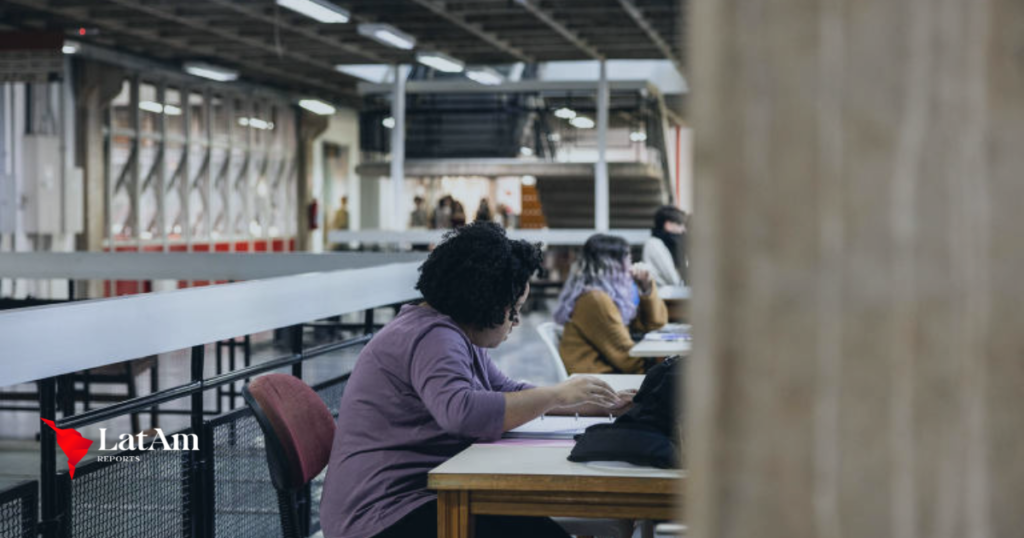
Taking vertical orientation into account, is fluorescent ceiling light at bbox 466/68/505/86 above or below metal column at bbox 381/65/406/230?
above

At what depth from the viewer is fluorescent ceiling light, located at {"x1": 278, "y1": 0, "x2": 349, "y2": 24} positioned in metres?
10.7

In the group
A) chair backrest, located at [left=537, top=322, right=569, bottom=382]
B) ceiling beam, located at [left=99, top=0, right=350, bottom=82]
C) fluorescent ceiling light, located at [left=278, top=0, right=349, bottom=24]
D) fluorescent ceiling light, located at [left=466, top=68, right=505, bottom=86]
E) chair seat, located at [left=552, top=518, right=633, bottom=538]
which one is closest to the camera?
chair seat, located at [left=552, top=518, right=633, bottom=538]

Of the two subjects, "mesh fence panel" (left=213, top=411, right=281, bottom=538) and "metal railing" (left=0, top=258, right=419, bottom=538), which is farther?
"mesh fence panel" (left=213, top=411, right=281, bottom=538)

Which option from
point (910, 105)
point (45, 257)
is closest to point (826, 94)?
point (910, 105)

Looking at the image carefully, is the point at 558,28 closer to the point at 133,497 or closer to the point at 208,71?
the point at 208,71

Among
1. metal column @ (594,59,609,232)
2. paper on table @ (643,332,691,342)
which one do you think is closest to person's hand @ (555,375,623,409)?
paper on table @ (643,332,691,342)

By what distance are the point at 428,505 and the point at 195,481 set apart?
915 millimetres

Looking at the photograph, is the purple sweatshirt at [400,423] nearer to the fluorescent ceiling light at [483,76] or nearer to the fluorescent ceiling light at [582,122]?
the fluorescent ceiling light at [483,76]

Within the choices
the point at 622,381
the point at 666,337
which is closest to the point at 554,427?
the point at 622,381

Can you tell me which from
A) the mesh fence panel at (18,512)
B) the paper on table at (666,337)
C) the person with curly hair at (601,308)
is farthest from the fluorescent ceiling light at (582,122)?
the mesh fence panel at (18,512)

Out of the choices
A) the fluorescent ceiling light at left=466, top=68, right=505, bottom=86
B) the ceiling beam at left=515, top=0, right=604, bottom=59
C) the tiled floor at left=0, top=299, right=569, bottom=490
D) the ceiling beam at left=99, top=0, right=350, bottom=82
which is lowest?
the tiled floor at left=0, top=299, right=569, bottom=490

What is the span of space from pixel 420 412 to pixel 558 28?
11.6 meters

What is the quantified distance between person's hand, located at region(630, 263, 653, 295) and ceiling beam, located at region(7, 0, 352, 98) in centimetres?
751

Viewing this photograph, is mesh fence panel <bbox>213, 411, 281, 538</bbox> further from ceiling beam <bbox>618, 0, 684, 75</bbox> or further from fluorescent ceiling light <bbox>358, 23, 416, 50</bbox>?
fluorescent ceiling light <bbox>358, 23, 416, 50</bbox>
